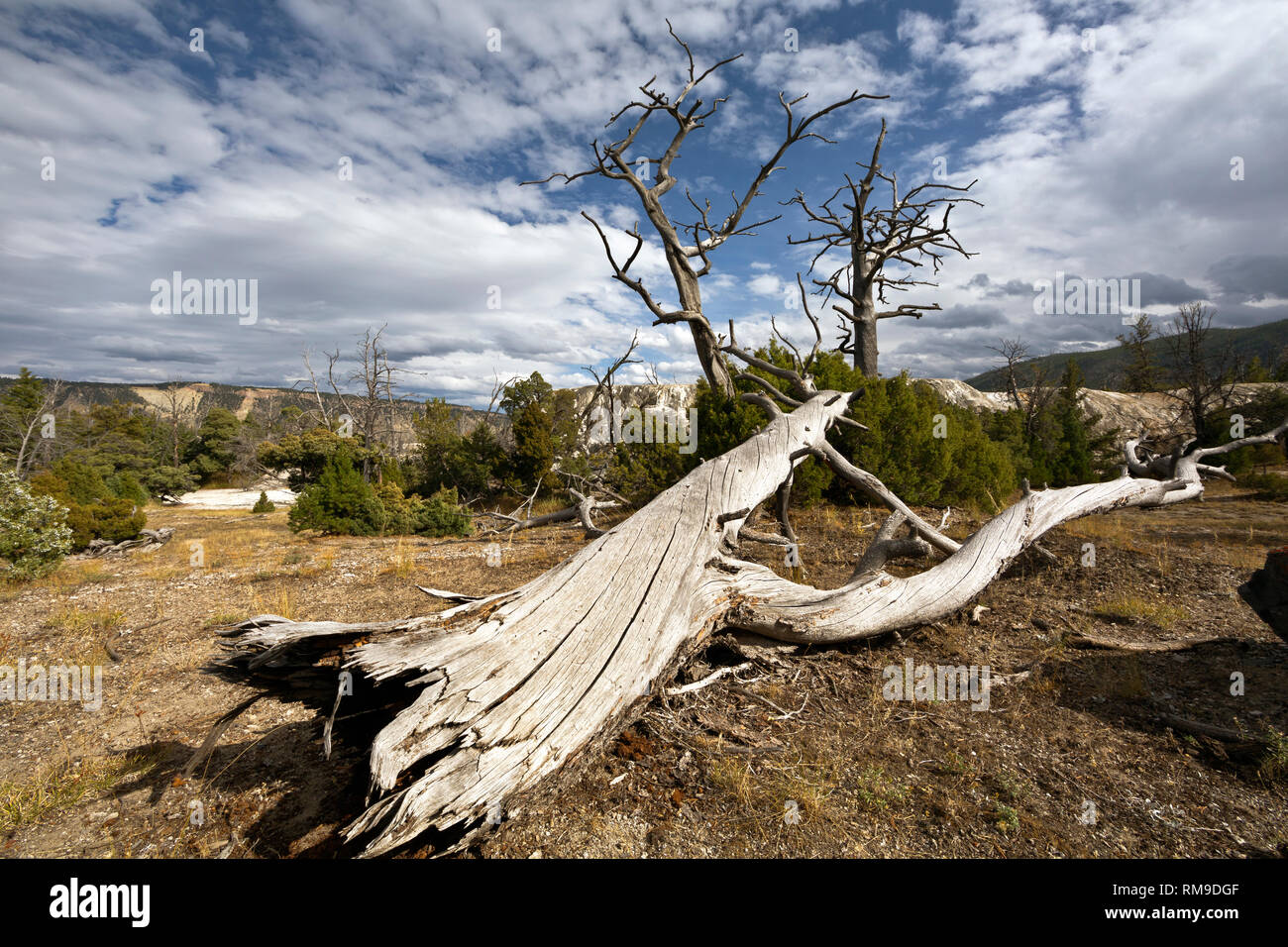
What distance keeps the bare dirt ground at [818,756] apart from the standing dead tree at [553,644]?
0.30 metres

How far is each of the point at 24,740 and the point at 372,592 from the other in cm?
308

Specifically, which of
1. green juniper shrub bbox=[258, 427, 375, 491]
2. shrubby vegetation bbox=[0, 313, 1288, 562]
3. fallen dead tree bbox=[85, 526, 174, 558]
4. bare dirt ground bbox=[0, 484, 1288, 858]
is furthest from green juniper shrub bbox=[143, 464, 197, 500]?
bare dirt ground bbox=[0, 484, 1288, 858]

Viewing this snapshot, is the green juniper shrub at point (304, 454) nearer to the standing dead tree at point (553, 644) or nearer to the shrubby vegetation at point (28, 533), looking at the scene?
the shrubby vegetation at point (28, 533)

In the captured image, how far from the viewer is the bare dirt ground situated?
2273 millimetres

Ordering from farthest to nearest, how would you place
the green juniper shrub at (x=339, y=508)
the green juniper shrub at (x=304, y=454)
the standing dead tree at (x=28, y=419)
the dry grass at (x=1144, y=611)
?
the green juniper shrub at (x=304, y=454)
the standing dead tree at (x=28, y=419)
the green juniper shrub at (x=339, y=508)
the dry grass at (x=1144, y=611)

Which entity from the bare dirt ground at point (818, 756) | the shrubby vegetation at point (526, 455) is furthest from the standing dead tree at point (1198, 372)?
the bare dirt ground at point (818, 756)

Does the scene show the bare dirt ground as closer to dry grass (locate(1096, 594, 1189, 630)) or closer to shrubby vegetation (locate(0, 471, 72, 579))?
dry grass (locate(1096, 594, 1189, 630))

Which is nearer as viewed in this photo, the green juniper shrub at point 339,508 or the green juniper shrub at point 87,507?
the green juniper shrub at point 87,507

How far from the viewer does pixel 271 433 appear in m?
39.1

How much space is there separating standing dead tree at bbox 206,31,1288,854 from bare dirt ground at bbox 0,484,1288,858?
30cm

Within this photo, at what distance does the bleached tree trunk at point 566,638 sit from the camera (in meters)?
1.98

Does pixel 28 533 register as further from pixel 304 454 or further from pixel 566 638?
pixel 304 454

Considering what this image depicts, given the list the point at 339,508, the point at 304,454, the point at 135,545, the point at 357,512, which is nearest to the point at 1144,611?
the point at 357,512
